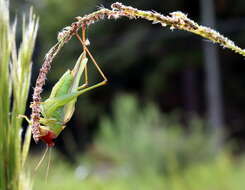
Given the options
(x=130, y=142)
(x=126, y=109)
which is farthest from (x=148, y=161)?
(x=126, y=109)

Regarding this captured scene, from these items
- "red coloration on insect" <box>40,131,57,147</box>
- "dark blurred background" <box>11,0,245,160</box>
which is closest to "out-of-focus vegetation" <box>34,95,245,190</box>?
"red coloration on insect" <box>40,131,57,147</box>

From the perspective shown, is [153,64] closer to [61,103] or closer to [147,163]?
[147,163]

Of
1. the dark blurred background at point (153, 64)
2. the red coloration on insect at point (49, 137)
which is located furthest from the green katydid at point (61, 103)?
the dark blurred background at point (153, 64)

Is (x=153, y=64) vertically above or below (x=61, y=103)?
above

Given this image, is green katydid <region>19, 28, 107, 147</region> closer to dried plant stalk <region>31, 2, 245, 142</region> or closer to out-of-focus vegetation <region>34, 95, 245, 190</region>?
dried plant stalk <region>31, 2, 245, 142</region>

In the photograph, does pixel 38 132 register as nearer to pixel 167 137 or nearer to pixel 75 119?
pixel 167 137

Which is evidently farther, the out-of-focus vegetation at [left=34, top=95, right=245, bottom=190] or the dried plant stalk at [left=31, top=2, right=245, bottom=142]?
the out-of-focus vegetation at [left=34, top=95, right=245, bottom=190]

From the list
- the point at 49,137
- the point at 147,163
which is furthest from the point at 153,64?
the point at 49,137
